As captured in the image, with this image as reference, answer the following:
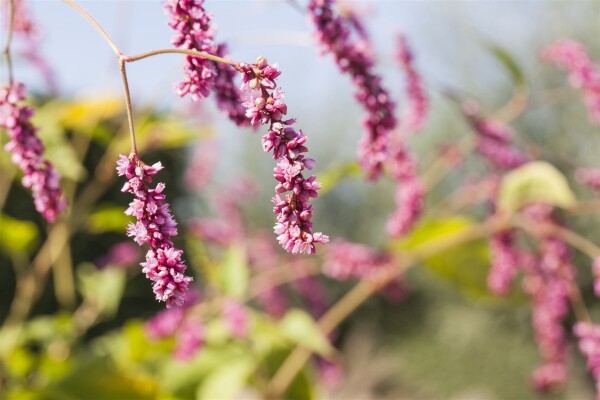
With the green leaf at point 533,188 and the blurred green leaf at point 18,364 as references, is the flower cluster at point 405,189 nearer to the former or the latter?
the green leaf at point 533,188

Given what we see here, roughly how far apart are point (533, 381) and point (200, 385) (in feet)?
3.97

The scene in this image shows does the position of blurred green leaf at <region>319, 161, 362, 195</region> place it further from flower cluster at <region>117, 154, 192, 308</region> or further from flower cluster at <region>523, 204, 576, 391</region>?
flower cluster at <region>117, 154, 192, 308</region>

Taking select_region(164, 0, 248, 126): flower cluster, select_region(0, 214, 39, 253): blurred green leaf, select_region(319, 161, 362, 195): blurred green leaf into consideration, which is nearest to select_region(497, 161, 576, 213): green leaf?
select_region(319, 161, 362, 195): blurred green leaf

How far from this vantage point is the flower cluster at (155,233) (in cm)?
76

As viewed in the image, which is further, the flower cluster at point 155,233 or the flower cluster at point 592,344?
the flower cluster at point 592,344

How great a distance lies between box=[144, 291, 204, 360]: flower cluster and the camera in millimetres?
2066

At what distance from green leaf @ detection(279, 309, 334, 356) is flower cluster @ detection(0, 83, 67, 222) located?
3.38ft

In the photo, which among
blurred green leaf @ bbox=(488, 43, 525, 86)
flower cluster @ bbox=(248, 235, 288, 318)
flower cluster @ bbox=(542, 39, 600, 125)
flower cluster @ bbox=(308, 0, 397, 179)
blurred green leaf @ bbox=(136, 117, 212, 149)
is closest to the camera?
flower cluster @ bbox=(308, 0, 397, 179)

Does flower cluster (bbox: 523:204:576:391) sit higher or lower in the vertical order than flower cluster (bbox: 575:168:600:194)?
lower

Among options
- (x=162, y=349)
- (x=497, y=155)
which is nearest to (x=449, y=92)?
(x=497, y=155)

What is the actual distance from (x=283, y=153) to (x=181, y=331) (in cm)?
147

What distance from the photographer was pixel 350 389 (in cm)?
744

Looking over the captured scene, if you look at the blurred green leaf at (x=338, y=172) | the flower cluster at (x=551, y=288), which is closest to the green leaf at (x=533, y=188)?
the flower cluster at (x=551, y=288)

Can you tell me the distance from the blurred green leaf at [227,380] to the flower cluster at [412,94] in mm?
791
